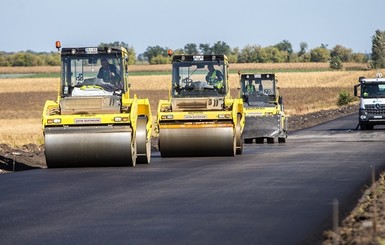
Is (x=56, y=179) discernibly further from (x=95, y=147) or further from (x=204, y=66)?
(x=204, y=66)

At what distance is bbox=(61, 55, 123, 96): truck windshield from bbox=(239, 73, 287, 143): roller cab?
11.2 meters

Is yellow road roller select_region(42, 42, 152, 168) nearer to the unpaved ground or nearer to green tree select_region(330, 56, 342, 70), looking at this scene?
the unpaved ground

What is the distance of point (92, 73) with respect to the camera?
24781 millimetres

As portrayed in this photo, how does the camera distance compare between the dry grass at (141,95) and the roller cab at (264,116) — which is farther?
the dry grass at (141,95)

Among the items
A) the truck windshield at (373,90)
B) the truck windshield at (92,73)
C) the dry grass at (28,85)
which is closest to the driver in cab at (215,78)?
the truck windshield at (92,73)

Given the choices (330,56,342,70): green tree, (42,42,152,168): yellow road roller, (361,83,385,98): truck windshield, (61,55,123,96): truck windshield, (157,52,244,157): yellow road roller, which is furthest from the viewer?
(330,56,342,70): green tree

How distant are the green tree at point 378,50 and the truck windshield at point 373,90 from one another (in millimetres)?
103227

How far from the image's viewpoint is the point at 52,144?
2292 centimetres

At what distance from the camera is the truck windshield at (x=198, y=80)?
28016mm

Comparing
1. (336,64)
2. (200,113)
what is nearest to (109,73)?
(200,113)

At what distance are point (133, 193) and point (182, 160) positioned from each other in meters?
8.86

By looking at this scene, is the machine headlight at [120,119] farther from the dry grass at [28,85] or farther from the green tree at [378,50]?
the green tree at [378,50]

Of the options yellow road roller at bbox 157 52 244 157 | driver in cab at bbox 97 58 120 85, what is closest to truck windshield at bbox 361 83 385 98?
yellow road roller at bbox 157 52 244 157

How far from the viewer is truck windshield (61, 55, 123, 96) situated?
80.5ft
